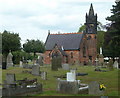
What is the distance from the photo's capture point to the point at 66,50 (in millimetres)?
57062

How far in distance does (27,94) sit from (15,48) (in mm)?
35370

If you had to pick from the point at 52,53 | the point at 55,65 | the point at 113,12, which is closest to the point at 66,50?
the point at 52,53

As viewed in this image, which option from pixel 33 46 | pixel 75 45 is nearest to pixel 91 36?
pixel 75 45

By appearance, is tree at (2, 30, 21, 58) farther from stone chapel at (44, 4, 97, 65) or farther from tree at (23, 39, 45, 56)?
stone chapel at (44, 4, 97, 65)

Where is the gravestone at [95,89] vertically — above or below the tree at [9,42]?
below

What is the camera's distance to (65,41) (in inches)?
2298

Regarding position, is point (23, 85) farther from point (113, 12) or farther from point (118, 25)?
point (113, 12)

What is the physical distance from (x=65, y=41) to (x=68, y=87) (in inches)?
1833

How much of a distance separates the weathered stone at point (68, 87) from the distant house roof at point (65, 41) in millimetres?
43019

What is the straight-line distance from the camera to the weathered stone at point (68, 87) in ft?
38.6

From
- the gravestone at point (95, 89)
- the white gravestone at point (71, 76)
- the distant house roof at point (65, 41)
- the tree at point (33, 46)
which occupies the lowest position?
the gravestone at point (95, 89)

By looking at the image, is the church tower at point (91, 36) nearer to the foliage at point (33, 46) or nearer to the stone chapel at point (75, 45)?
Result: the stone chapel at point (75, 45)

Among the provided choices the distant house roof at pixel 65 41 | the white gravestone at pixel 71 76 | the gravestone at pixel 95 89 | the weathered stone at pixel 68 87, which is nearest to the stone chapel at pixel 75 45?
the distant house roof at pixel 65 41

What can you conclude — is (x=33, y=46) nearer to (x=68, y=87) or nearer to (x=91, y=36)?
(x=91, y=36)
